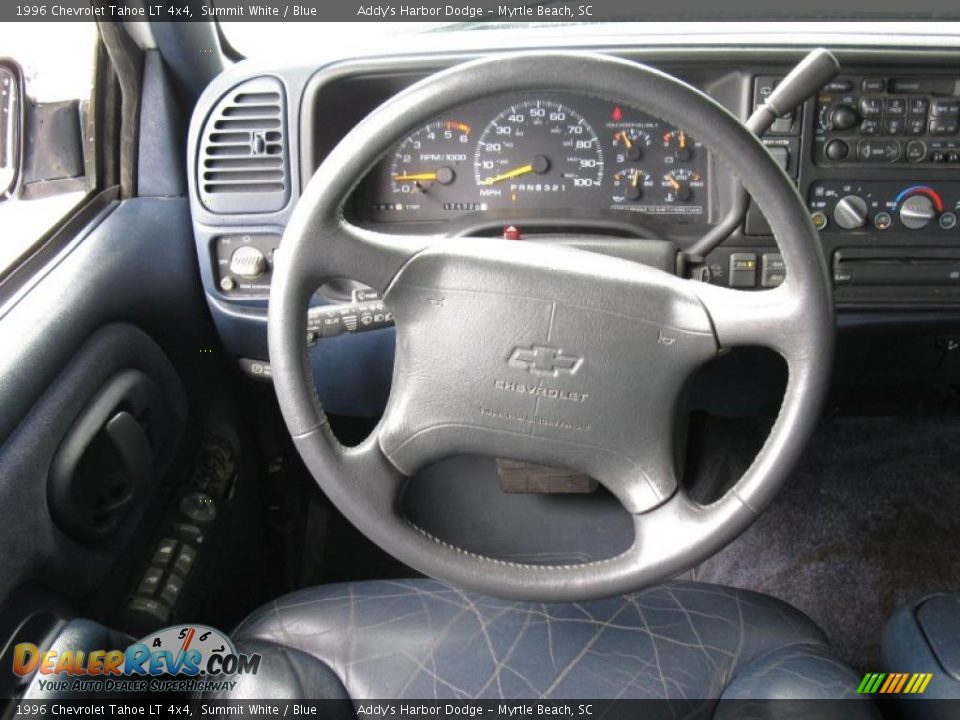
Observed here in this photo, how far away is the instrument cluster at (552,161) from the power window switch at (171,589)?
711mm

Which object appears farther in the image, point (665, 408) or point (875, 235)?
point (875, 235)

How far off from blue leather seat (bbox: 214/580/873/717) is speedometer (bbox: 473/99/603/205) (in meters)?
0.64

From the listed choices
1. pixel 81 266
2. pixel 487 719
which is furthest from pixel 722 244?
pixel 81 266

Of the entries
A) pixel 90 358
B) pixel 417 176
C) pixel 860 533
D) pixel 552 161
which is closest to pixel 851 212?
pixel 552 161

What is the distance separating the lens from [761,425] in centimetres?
185

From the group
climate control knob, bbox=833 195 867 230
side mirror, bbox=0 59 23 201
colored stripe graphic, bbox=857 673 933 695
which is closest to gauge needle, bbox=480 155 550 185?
climate control knob, bbox=833 195 867 230

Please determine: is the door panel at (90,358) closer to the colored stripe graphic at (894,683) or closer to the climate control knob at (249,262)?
the climate control knob at (249,262)

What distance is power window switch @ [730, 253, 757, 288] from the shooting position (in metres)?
1.34

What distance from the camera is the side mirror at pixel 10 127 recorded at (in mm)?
1289

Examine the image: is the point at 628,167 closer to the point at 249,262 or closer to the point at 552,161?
the point at 552,161

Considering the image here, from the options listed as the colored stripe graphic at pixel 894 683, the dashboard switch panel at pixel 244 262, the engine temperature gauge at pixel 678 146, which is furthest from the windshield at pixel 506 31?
the colored stripe graphic at pixel 894 683

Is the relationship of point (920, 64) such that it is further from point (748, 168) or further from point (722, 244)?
point (748, 168)

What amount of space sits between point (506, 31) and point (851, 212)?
24.8 inches

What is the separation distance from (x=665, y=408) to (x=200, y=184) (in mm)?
876
